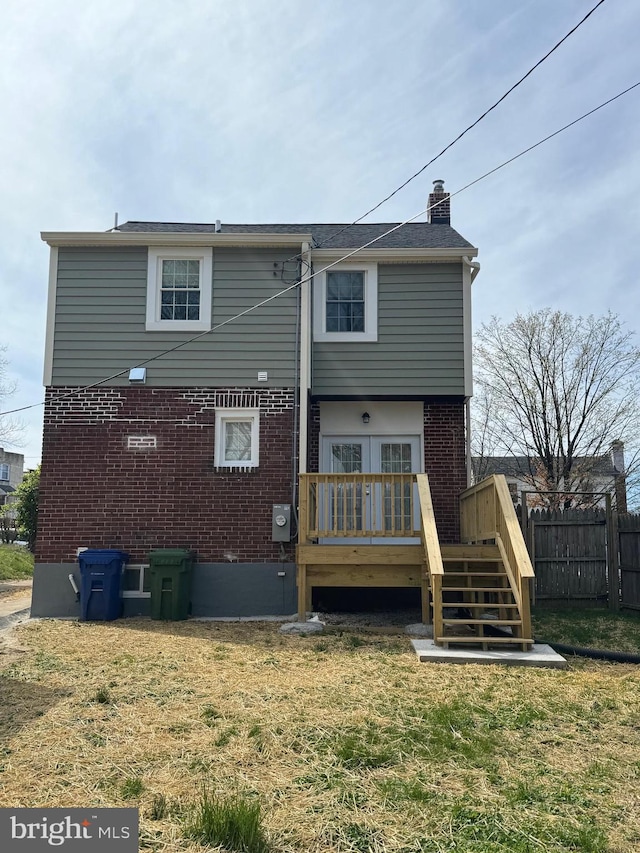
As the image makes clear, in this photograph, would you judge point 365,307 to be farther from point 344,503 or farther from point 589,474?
point 589,474

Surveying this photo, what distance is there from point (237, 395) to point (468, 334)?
3766mm

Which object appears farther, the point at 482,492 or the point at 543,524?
the point at 543,524

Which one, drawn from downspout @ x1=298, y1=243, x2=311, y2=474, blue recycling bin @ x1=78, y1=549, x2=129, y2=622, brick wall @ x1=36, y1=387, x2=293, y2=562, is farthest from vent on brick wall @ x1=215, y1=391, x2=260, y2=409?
blue recycling bin @ x1=78, y1=549, x2=129, y2=622

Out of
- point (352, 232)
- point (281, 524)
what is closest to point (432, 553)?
point (281, 524)

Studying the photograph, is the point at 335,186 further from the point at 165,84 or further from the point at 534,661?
the point at 534,661

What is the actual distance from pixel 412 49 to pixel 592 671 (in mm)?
7038

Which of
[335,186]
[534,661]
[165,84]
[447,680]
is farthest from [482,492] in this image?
[165,84]

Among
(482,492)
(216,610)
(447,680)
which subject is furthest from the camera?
(216,610)

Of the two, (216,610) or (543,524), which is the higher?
(543,524)

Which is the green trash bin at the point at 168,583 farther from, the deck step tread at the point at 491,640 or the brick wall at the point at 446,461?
the brick wall at the point at 446,461

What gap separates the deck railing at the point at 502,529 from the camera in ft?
24.0

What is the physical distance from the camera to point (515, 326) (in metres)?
17.7

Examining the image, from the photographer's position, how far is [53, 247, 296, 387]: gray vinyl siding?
33.9 feet

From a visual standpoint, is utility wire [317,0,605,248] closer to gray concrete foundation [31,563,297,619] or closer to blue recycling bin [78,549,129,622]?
gray concrete foundation [31,563,297,619]
